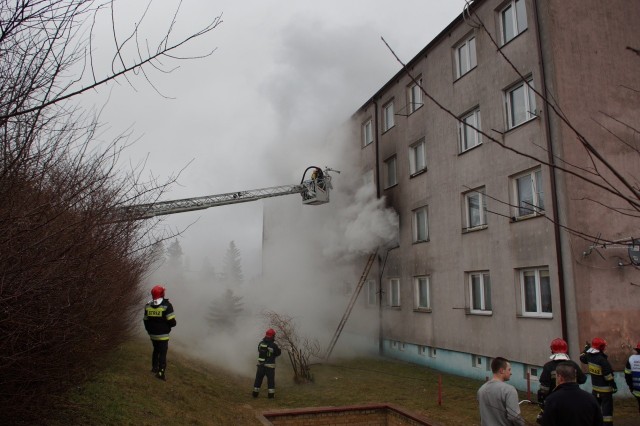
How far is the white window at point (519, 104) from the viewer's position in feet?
38.0

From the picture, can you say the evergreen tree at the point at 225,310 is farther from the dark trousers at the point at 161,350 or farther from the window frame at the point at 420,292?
the dark trousers at the point at 161,350

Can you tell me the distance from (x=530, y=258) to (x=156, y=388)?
834cm

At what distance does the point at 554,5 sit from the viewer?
36.8ft

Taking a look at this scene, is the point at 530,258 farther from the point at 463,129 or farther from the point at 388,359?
the point at 388,359

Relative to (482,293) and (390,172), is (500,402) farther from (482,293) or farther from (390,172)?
(390,172)

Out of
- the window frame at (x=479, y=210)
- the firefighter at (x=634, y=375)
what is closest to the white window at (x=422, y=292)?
the window frame at (x=479, y=210)

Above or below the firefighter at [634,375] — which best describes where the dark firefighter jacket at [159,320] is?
above

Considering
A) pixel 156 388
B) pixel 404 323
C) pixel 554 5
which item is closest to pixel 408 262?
pixel 404 323

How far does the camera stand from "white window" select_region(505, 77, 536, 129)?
11594mm

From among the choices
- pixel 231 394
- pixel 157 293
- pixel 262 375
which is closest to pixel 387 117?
pixel 262 375

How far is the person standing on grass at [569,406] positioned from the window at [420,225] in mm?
11939

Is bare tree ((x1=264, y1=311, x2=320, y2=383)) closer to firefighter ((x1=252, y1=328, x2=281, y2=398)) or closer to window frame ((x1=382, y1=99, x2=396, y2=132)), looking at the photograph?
firefighter ((x1=252, y1=328, x2=281, y2=398))

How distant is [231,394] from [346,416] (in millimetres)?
2635

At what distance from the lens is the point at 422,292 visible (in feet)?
52.9
